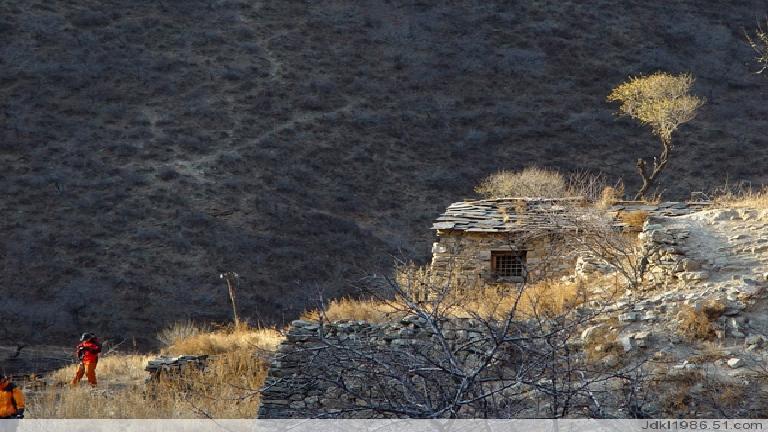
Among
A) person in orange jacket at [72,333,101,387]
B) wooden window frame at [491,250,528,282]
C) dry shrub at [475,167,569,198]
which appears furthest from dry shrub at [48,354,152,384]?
dry shrub at [475,167,569,198]

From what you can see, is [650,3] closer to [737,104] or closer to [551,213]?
[737,104]

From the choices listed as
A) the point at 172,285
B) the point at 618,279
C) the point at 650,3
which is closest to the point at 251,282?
the point at 172,285

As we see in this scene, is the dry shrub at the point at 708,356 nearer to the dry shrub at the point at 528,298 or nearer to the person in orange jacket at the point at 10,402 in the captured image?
the dry shrub at the point at 528,298

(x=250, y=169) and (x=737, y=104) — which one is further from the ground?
(x=737, y=104)

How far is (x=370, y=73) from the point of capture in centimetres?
4500

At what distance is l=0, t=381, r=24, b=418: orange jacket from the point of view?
11258 mm

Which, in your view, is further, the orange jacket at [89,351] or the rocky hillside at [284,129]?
the rocky hillside at [284,129]

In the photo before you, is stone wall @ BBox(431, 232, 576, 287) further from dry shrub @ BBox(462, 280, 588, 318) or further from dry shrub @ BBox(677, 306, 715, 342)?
dry shrub @ BBox(677, 306, 715, 342)

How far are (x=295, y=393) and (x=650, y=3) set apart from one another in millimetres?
44922

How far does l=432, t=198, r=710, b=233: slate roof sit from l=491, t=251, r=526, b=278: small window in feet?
1.84

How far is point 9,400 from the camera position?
11305 millimetres

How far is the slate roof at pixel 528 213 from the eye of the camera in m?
17.6

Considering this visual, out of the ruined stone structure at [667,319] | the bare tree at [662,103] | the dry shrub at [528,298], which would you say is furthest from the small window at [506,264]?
the bare tree at [662,103]

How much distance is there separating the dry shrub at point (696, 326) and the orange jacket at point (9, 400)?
819 centimetres
